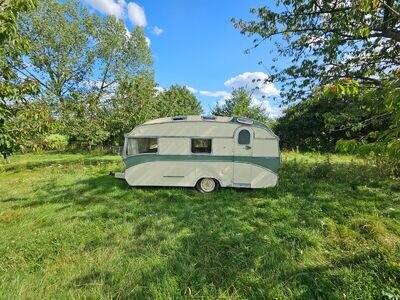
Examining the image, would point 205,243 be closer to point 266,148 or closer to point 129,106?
point 266,148

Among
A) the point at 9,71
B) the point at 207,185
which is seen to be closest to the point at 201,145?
the point at 207,185

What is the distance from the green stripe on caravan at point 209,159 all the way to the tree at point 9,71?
383 centimetres

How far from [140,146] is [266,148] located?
412 centimetres

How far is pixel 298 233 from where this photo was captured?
15.1 ft

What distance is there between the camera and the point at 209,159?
806cm

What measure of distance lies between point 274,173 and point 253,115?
1818cm

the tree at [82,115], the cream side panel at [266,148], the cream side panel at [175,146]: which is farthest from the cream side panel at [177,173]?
the tree at [82,115]

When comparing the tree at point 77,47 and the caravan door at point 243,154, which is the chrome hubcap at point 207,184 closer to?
the caravan door at point 243,154

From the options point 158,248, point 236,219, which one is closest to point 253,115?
point 236,219

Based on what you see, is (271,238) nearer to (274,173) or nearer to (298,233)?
(298,233)

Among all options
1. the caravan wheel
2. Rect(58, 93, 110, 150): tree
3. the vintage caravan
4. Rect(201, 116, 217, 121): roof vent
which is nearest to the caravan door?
the vintage caravan

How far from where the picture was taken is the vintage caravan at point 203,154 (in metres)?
7.93

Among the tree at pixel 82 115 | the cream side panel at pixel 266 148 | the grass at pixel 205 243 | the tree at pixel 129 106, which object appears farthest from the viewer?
the tree at pixel 129 106

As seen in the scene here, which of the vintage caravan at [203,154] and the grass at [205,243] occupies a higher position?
the vintage caravan at [203,154]
